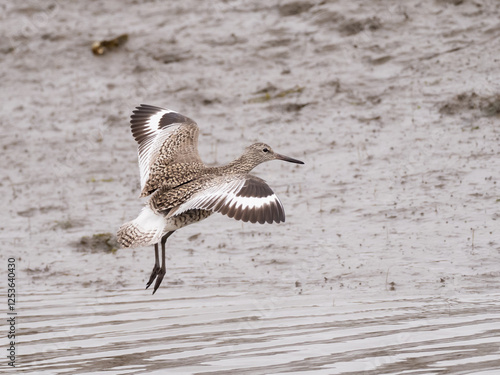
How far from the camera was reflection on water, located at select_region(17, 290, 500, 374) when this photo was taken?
621cm

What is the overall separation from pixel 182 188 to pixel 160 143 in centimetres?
122

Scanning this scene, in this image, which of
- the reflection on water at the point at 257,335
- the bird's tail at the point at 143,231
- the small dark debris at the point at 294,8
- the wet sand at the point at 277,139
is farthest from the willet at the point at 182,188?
the small dark debris at the point at 294,8

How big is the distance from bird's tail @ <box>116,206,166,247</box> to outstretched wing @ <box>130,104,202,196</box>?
20.2 inches

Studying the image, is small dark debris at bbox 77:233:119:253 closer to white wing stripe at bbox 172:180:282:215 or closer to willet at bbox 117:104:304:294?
willet at bbox 117:104:304:294

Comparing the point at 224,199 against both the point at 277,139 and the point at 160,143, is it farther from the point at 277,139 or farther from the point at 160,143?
the point at 277,139

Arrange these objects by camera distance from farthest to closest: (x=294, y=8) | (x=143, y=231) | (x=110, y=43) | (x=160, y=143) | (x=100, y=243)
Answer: (x=110, y=43) → (x=294, y=8) → (x=100, y=243) → (x=160, y=143) → (x=143, y=231)

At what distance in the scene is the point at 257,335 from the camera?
22.8 feet

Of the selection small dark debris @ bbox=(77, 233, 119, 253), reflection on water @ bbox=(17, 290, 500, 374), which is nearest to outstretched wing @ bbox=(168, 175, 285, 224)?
reflection on water @ bbox=(17, 290, 500, 374)

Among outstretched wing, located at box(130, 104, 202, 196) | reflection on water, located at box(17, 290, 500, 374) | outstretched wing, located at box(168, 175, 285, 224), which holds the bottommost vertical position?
reflection on water, located at box(17, 290, 500, 374)

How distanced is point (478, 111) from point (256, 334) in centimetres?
548

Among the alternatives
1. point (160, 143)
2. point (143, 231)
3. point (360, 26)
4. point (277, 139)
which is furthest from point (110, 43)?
point (143, 231)

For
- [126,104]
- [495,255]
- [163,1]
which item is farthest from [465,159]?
[163,1]

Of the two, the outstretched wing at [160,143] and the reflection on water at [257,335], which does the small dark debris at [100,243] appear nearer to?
the outstretched wing at [160,143]

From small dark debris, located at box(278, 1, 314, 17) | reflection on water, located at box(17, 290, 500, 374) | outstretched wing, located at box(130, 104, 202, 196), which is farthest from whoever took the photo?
small dark debris, located at box(278, 1, 314, 17)
